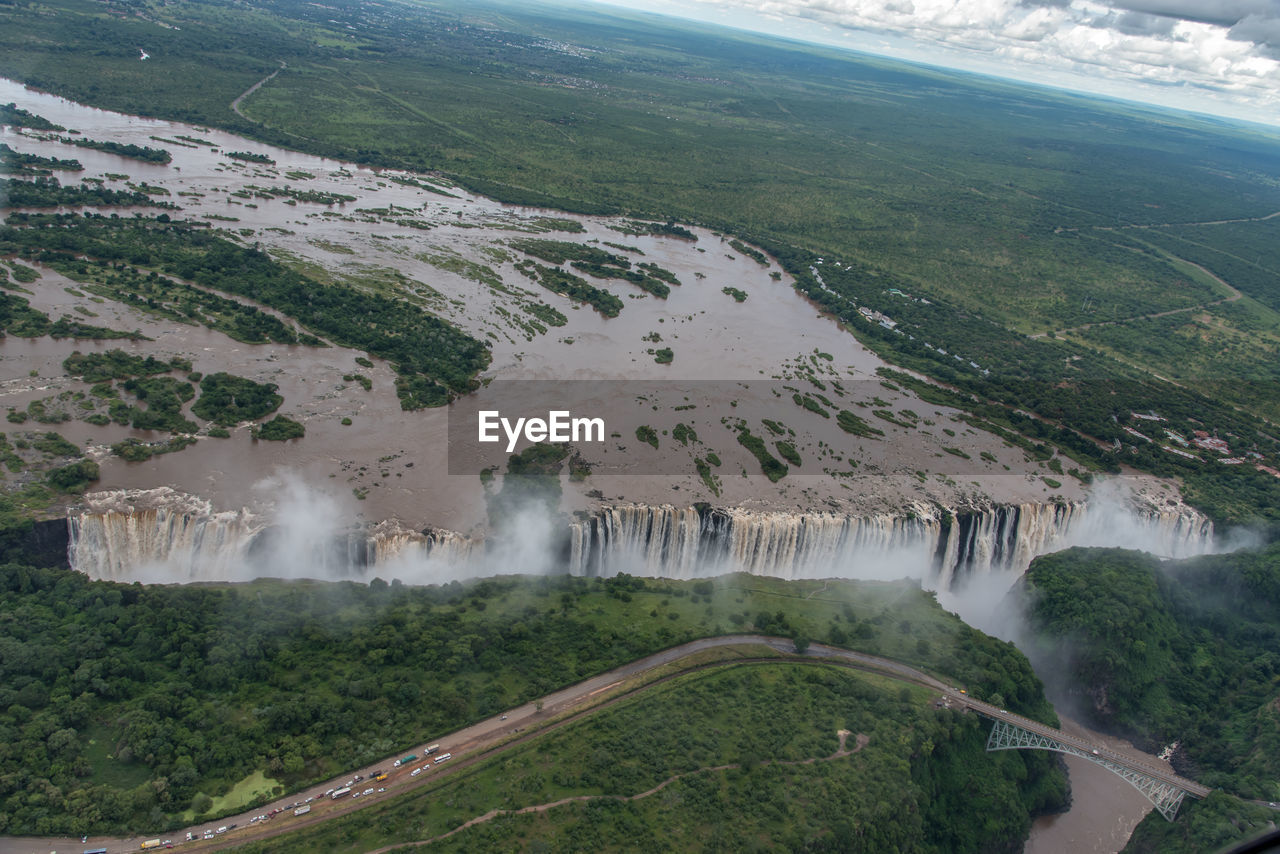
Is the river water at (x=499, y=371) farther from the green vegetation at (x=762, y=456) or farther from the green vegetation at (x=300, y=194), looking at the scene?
the green vegetation at (x=300, y=194)

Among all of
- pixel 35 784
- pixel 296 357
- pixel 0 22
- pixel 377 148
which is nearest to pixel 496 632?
pixel 35 784

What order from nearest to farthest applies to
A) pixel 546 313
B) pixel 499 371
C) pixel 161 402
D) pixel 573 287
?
pixel 161 402 < pixel 499 371 < pixel 546 313 < pixel 573 287

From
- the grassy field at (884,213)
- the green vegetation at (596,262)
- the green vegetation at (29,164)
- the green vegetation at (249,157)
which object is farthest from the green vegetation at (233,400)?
the green vegetation at (249,157)

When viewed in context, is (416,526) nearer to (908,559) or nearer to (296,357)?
(296,357)

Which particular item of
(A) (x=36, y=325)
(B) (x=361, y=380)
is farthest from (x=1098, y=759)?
(A) (x=36, y=325)

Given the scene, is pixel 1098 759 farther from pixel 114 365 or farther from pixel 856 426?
pixel 114 365

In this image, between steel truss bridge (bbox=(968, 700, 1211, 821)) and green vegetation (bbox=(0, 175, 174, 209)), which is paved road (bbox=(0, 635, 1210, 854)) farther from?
green vegetation (bbox=(0, 175, 174, 209))
